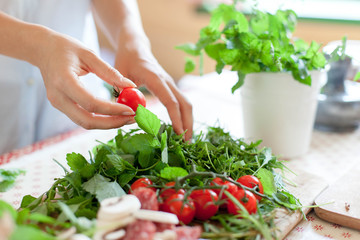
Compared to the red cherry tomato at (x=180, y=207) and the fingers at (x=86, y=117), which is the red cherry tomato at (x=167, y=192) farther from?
the fingers at (x=86, y=117)

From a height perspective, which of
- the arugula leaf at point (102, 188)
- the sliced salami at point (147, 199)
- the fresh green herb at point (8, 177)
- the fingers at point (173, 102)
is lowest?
the fresh green herb at point (8, 177)

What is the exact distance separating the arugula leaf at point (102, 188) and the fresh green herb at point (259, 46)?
409mm

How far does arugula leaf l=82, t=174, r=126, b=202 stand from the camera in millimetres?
694

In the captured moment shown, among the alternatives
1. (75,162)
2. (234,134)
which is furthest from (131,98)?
(234,134)

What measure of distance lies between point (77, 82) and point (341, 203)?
579mm

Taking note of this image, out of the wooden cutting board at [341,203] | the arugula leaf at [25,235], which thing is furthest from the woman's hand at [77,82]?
the wooden cutting board at [341,203]

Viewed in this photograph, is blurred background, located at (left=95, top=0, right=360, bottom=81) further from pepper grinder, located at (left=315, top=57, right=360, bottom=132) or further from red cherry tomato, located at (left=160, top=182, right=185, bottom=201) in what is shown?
red cherry tomato, located at (left=160, top=182, right=185, bottom=201)

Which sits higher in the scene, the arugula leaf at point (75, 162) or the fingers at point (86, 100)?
the fingers at point (86, 100)

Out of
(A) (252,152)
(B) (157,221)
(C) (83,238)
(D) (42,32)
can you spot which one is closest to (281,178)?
(A) (252,152)

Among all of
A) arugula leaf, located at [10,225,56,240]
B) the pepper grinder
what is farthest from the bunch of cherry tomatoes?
the pepper grinder

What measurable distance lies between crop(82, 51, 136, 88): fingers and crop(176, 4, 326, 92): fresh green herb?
299 millimetres

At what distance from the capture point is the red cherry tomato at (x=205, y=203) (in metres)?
0.67

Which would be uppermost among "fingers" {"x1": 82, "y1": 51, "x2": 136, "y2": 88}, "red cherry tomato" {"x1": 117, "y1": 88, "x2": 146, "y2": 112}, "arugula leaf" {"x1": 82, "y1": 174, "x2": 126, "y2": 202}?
"fingers" {"x1": 82, "y1": 51, "x2": 136, "y2": 88}

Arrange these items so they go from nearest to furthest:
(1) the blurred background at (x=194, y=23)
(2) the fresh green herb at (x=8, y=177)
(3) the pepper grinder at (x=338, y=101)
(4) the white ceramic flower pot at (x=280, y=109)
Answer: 1. (2) the fresh green herb at (x=8, y=177)
2. (4) the white ceramic flower pot at (x=280, y=109)
3. (3) the pepper grinder at (x=338, y=101)
4. (1) the blurred background at (x=194, y=23)
